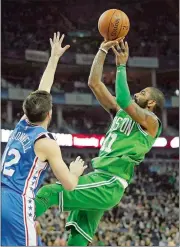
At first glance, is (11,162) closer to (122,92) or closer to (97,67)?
(122,92)

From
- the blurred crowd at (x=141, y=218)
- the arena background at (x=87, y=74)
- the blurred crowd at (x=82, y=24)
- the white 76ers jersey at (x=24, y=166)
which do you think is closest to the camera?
the white 76ers jersey at (x=24, y=166)

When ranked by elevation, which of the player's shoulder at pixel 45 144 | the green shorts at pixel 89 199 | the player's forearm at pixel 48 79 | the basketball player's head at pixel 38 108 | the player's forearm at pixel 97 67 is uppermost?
the player's forearm at pixel 97 67

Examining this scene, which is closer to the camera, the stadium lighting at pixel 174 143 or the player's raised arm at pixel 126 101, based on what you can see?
the player's raised arm at pixel 126 101

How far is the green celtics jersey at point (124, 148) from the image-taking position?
207 inches

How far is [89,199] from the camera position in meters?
5.07

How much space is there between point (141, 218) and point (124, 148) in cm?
1485

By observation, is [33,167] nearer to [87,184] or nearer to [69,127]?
[87,184]

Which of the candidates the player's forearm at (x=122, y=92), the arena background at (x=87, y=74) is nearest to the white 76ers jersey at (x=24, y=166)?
the player's forearm at (x=122, y=92)

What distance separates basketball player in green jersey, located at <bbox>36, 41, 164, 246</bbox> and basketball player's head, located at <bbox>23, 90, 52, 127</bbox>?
1055mm

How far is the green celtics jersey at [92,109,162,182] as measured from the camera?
5.25 metres

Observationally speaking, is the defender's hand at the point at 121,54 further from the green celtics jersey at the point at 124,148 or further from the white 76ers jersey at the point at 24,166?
the white 76ers jersey at the point at 24,166

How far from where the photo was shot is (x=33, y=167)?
404 centimetres

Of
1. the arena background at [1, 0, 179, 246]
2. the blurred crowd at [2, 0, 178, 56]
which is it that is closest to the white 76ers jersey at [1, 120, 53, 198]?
the arena background at [1, 0, 179, 246]

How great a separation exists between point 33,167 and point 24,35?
22.7 meters
